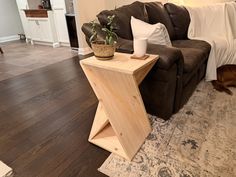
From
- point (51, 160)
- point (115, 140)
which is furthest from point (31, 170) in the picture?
point (115, 140)

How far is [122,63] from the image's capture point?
1.30 metres

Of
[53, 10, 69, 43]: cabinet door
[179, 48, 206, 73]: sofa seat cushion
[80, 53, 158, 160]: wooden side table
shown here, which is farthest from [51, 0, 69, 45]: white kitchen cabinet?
[80, 53, 158, 160]: wooden side table

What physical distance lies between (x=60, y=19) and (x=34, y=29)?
0.99 meters

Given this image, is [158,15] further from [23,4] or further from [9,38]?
[9,38]

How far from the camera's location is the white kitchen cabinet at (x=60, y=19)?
4246 mm

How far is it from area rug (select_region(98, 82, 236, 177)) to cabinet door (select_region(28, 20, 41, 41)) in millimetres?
4218

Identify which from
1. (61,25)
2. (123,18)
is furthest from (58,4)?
(123,18)

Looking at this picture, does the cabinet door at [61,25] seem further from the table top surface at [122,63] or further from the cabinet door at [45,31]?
the table top surface at [122,63]

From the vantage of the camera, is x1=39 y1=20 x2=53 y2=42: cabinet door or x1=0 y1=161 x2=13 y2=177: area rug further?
x1=39 y1=20 x2=53 y2=42: cabinet door

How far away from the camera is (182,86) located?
5.91ft

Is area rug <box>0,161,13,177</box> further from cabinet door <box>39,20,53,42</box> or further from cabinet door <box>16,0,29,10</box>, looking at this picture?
cabinet door <box>16,0,29,10</box>

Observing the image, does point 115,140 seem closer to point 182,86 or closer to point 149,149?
point 149,149

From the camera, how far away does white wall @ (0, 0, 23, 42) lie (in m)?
5.42

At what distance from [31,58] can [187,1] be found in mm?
3294
